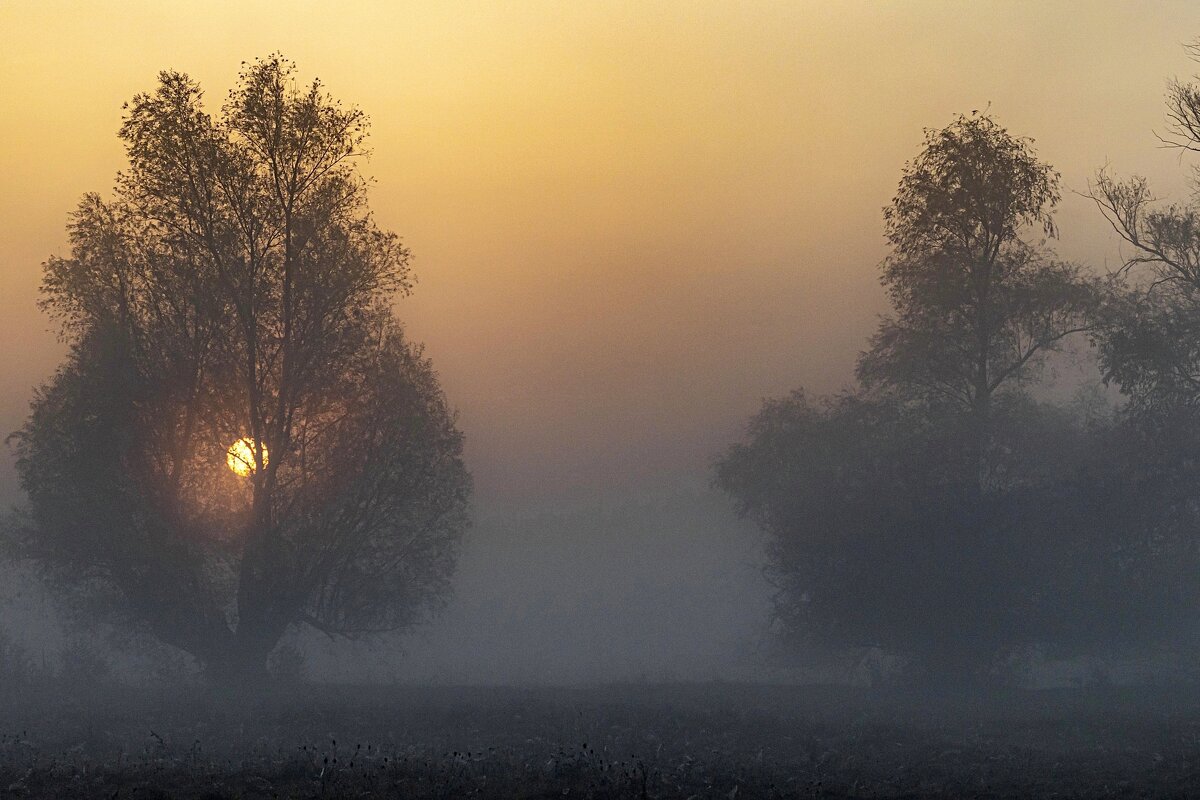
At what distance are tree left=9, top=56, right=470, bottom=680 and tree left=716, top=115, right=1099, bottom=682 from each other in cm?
1758

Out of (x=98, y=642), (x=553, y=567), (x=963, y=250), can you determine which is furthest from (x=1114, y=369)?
(x=553, y=567)

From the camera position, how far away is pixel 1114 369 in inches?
1678

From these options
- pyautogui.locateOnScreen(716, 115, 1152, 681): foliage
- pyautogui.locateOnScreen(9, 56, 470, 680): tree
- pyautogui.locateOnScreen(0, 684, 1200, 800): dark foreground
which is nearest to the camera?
pyautogui.locateOnScreen(0, 684, 1200, 800): dark foreground

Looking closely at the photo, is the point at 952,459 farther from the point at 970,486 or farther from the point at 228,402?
the point at 228,402

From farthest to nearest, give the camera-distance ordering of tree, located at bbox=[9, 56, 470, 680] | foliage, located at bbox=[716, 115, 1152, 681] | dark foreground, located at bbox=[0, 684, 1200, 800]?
foliage, located at bbox=[716, 115, 1152, 681] < tree, located at bbox=[9, 56, 470, 680] < dark foreground, located at bbox=[0, 684, 1200, 800]

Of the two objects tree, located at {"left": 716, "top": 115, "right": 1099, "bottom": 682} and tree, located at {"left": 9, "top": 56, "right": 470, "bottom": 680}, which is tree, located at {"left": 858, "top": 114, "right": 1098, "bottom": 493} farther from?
tree, located at {"left": 9, "top": 56, "right": 470, "bottom": 680}

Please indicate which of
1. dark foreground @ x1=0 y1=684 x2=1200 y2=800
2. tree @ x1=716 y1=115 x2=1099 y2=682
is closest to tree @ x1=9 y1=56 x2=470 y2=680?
dark foreground @ x1=0 y1=684 x2=1200 y2=800

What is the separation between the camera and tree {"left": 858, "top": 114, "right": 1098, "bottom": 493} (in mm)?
46000

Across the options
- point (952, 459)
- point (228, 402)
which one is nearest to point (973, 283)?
point (952, 459)

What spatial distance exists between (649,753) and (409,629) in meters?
25.0

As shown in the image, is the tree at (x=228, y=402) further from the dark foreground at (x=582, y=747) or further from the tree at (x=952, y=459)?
the tree at (x=952, y=459)

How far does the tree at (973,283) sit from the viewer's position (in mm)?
46000

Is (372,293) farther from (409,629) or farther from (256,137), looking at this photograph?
(409,629)

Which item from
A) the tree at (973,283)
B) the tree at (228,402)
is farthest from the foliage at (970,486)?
the tree at (228,402)
